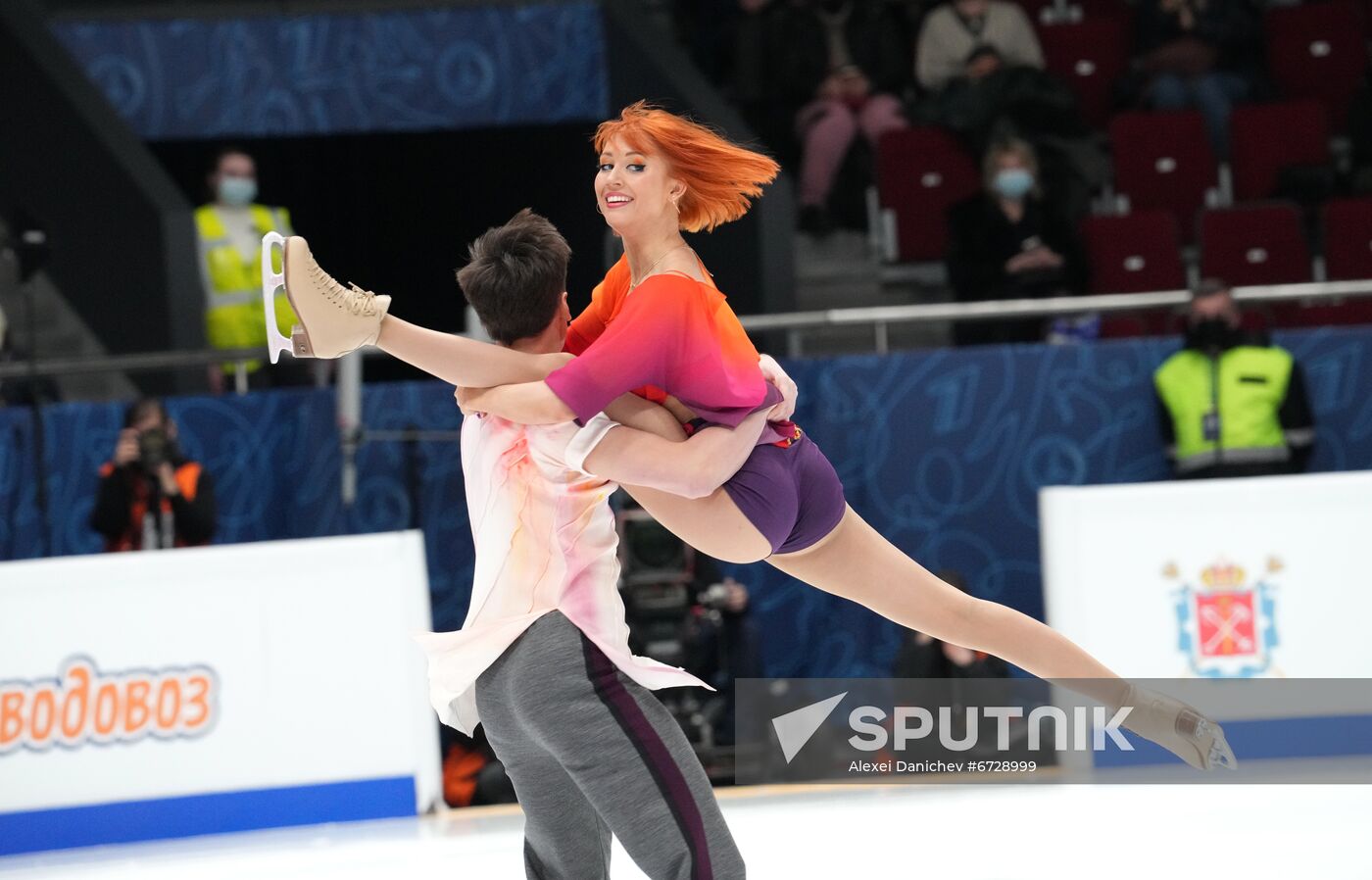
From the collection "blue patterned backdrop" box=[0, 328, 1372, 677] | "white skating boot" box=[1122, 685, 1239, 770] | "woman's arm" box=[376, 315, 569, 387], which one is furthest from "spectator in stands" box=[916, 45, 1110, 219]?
"woman's arm" box=[376, 315, 569, 387]

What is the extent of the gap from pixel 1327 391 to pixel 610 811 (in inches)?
203

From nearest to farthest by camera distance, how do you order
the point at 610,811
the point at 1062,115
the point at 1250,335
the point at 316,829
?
1. the point at 610,811
2. the point at 316,829
3. the point at 1250,335
4. the point at 1062,115

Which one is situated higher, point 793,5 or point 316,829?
point 793,5

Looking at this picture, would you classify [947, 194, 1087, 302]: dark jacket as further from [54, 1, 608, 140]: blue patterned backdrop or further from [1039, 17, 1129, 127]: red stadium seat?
[54, 1, 608, 140]: blue patterned backdrop

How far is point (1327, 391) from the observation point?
7211 millimetres

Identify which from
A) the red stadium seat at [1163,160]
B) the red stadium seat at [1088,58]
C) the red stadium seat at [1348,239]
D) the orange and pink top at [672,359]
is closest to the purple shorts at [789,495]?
the orange and pink top at [672,359]

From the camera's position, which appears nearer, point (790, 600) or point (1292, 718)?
point (1292, 718)

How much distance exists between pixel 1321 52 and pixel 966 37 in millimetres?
1927

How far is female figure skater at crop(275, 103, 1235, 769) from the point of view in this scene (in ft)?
9.94

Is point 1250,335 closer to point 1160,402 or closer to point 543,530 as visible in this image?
point 1160,402

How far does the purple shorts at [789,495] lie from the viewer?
3277 millimetres

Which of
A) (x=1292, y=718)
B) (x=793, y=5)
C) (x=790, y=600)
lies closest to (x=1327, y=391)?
(x=1292, y=718)

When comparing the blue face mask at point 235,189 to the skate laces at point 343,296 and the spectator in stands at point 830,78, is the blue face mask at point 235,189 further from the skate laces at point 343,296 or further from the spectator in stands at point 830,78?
the skate laces at point 343,296

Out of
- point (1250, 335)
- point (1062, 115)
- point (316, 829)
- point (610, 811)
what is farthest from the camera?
point (1062, 115)
